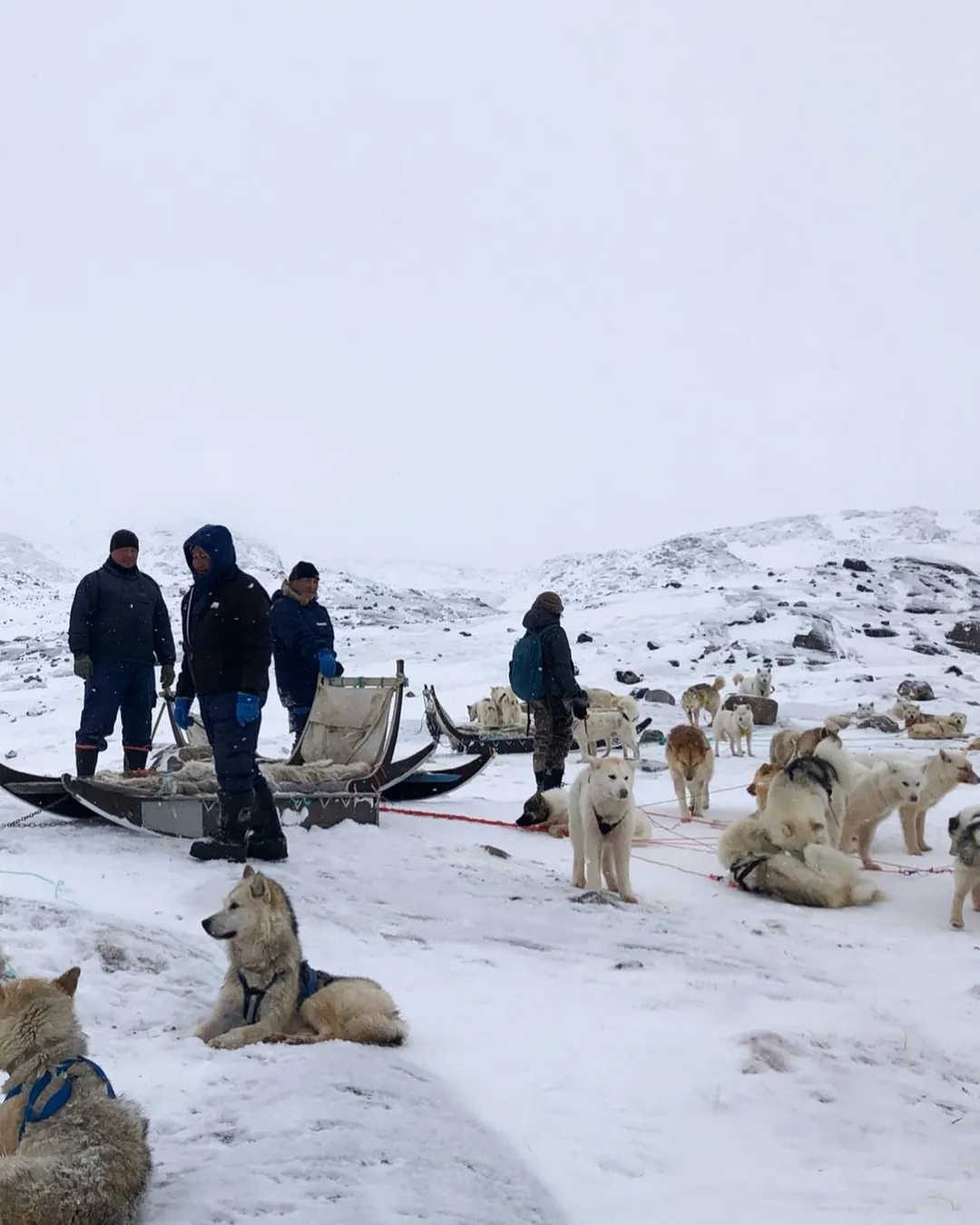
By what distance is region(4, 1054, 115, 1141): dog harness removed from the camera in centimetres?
201

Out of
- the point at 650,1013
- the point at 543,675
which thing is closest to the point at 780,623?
the point at 543,675

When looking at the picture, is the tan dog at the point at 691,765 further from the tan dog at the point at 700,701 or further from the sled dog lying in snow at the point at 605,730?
the tan dog at the point at 700,701

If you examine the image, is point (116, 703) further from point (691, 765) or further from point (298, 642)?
point (691, 765)

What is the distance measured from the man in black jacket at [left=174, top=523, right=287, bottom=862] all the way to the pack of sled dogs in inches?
70.9

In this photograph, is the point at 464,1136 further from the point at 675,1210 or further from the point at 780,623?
the point at 780,623

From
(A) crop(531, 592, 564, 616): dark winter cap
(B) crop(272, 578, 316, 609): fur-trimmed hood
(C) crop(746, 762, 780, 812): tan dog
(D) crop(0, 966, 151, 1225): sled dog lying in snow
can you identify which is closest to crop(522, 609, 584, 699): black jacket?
(A) crop(531, 592, 564, 616): dark winter cap

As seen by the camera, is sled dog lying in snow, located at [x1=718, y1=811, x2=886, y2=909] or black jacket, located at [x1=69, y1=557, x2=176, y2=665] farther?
black jacket, located at [x1=69, y1=557, x2=176, y2=665]

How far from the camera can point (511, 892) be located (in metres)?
5.02

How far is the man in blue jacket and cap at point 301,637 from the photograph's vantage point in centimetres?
690

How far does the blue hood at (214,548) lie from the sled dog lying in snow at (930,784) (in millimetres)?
4436


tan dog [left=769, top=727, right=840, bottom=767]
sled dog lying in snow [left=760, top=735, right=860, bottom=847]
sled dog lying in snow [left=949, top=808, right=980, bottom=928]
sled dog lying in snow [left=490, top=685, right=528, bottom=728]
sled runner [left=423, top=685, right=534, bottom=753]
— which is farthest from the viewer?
sled dog lying in snow [left=490, top=685, right=528, bottom=728]

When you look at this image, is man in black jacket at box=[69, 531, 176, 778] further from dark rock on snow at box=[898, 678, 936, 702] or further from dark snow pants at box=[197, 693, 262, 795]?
dark rock on snow at box=[898, 678, 936, 702]

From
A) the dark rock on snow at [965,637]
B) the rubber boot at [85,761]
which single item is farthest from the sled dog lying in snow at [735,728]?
the dark rock on snow at [965,637]

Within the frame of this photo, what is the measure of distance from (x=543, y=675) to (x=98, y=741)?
122 inches
